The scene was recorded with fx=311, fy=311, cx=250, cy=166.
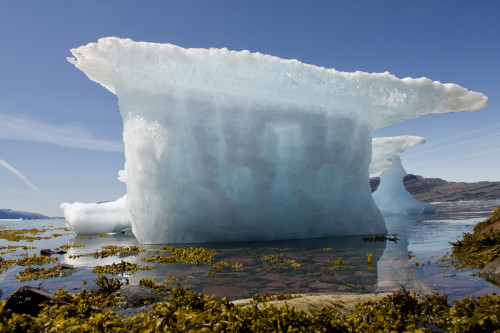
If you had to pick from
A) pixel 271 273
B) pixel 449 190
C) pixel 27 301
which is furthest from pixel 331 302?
pixel 449 190

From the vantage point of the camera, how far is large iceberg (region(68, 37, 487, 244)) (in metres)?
13.6

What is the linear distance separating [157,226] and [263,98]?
25.0 feet

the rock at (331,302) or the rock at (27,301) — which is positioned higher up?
the rock at (27,301)

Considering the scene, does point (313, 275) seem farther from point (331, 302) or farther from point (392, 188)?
point (392, 188)

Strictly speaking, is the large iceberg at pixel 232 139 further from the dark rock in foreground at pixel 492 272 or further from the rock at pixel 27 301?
the rock at pixel 27 301

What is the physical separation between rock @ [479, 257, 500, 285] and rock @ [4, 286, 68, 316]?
729 cm

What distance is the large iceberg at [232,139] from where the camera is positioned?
534 inches

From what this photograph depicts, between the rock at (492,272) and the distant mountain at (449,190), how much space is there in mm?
121494

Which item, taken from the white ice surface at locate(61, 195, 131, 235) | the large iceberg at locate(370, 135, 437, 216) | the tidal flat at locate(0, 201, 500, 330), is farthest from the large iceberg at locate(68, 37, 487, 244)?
the large iceberg at locate(370, 135, 437, 216)

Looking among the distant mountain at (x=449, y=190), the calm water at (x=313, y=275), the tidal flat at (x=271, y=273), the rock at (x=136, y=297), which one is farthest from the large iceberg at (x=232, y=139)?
the distant mountain at (x=449, y=190)

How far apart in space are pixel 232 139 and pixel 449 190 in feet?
442

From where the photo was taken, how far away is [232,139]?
14.1m

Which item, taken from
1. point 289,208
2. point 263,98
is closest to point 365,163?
point 289,208

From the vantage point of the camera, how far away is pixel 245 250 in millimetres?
11188
